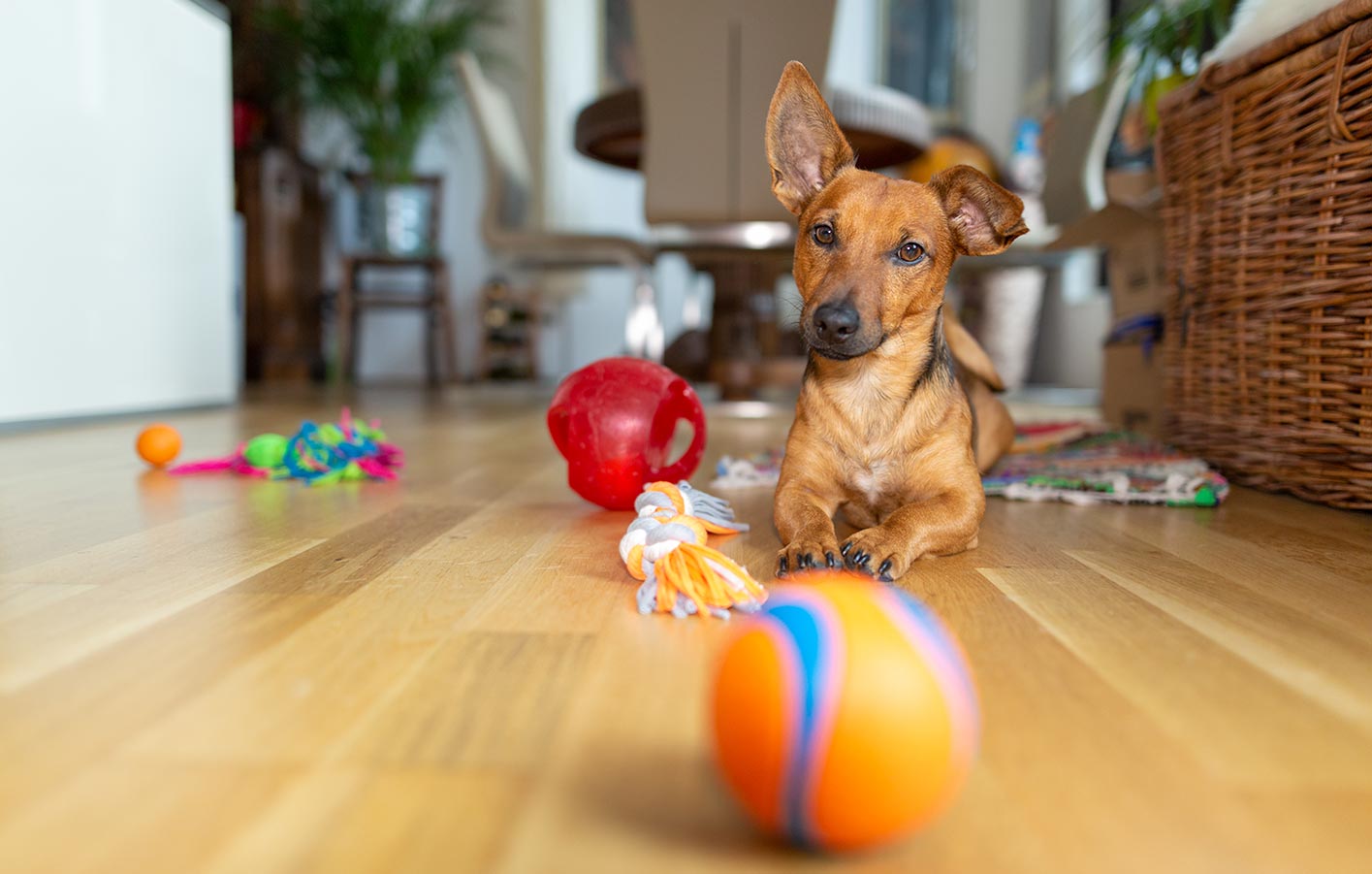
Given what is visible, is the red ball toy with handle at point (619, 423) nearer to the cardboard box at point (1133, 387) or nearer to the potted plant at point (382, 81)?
the cardboard box at point (1133, 387)

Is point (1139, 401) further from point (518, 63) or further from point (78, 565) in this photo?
point (518, 63)

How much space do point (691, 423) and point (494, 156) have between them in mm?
3373

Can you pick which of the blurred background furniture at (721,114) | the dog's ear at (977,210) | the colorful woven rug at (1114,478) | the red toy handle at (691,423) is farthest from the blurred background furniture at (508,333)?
the dog's ear at (977,210)

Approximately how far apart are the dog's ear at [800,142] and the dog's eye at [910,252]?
24cm

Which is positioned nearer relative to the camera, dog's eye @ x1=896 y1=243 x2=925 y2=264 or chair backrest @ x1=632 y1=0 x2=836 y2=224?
dog's eye @ x1=896 y1=243 x2=925 y2=264

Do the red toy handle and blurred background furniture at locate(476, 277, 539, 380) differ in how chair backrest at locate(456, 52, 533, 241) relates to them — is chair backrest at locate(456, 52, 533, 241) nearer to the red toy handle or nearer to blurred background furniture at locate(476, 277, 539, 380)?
blurred background furniture at locate(476, 277, 539, 380)

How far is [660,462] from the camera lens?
5.96 feet

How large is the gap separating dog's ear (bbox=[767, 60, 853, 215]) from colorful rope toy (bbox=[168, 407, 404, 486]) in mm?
1172

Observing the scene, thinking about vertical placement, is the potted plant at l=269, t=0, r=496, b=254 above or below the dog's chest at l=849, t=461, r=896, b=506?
above

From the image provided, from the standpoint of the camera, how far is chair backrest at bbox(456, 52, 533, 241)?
15.5ft

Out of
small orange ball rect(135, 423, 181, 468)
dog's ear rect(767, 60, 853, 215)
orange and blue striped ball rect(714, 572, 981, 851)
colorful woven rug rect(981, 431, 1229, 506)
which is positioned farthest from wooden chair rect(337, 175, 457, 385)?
orange and blue striped ball rect(714, 572, 981, 851)

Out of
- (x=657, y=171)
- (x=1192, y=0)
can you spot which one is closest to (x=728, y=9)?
(x=657, y=171)

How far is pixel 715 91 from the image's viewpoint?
135 inches

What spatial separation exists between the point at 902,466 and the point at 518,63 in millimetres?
7001
